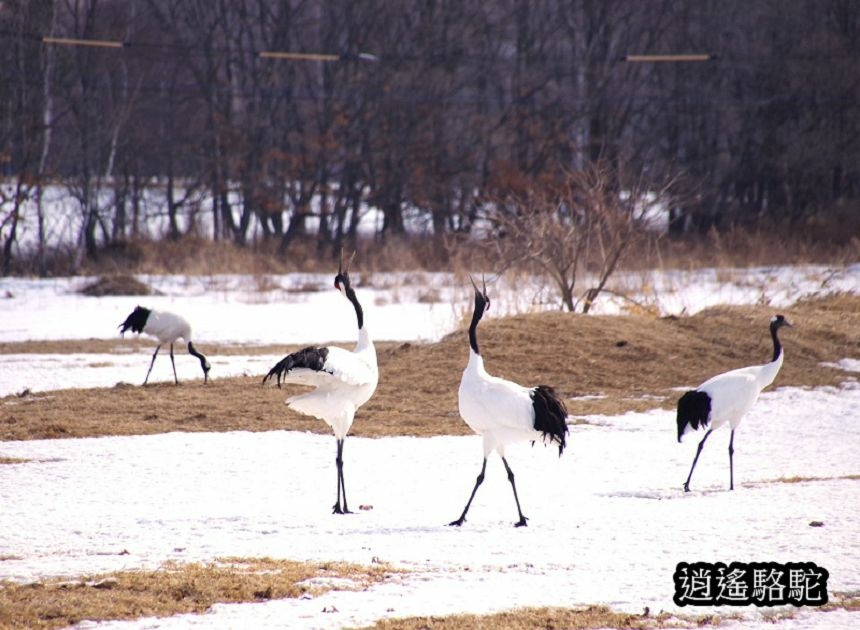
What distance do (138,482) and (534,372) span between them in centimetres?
693

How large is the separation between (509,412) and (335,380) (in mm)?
1422

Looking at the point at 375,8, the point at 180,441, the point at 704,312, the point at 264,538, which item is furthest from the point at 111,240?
the point at 264,538

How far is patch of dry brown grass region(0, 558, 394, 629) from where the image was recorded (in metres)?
5.78

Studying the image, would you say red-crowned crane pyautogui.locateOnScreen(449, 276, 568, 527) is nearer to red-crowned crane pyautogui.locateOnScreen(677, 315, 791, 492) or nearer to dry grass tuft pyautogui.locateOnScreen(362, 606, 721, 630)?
red-crowned crane pyautogui.locateOnScreen(677, 315, 791, 492)

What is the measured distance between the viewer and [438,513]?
8.55m

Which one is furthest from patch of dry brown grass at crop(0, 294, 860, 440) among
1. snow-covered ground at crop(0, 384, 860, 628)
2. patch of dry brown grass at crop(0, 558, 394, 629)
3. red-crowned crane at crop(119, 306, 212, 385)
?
patch of dry brown grass at crop(0, 558, 394, 629)

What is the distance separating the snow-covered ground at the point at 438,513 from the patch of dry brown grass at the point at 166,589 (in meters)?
0.17

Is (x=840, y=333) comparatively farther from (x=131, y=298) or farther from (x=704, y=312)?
(x=131, y=298)

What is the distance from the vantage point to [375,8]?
138 ft

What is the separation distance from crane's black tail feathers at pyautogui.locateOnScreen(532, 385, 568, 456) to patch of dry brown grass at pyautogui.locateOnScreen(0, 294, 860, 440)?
165 inches

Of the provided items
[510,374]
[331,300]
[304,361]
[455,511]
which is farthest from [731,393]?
[331,300]

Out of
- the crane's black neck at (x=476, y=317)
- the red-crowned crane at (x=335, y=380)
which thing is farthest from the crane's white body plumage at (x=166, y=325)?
the crane's black neck at (x=476, y=317)

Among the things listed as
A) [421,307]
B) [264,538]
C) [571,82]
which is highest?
[571,82]

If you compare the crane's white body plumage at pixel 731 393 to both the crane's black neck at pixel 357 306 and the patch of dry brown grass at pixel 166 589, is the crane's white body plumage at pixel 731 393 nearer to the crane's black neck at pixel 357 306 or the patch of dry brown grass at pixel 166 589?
the crane's black neck at pixel 357 306
